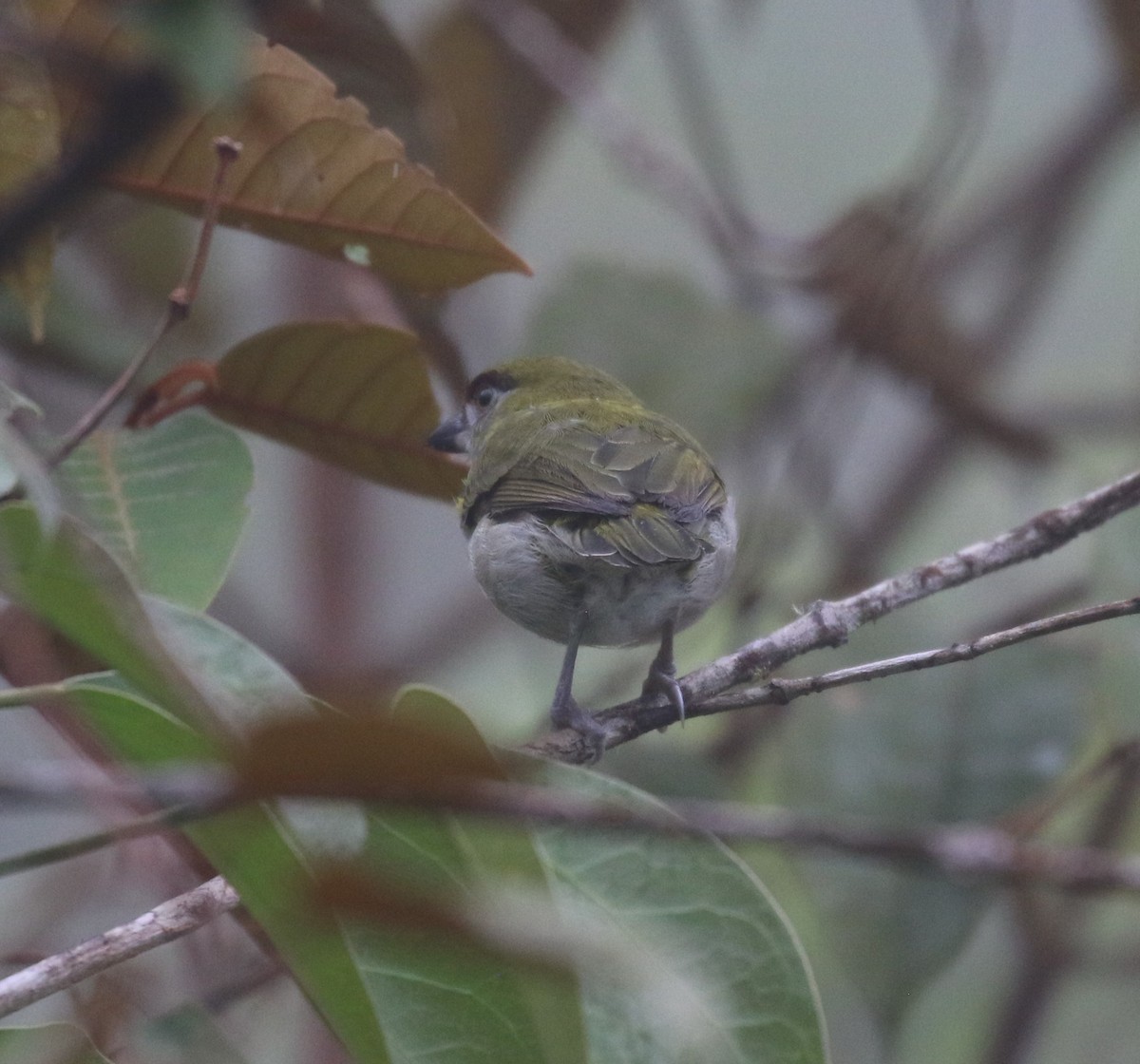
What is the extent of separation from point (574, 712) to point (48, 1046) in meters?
0.96

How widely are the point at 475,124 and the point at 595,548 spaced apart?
6.04 feet

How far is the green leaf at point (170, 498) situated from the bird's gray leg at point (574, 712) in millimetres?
571

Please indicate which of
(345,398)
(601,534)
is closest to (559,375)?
(601,534)

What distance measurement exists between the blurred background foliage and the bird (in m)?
0.28

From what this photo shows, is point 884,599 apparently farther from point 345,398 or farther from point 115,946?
point 115,946

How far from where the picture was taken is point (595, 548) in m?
2.49

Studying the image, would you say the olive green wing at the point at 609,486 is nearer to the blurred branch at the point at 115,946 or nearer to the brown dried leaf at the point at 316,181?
the brown dried leaf at the point at 316,181

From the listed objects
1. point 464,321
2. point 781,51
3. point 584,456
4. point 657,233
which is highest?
point 781,51

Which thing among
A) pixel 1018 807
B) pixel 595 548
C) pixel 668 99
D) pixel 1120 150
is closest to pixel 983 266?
pixel 1120 150

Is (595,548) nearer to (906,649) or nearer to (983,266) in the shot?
(906,649)

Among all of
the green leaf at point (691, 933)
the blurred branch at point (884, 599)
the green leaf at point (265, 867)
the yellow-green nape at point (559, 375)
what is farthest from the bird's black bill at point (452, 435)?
the green leaf at point (265, 867)

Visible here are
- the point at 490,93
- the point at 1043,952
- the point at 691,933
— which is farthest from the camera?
the point at 490,93

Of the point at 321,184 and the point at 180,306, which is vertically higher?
the point at 321,184

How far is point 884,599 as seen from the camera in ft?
6.39
